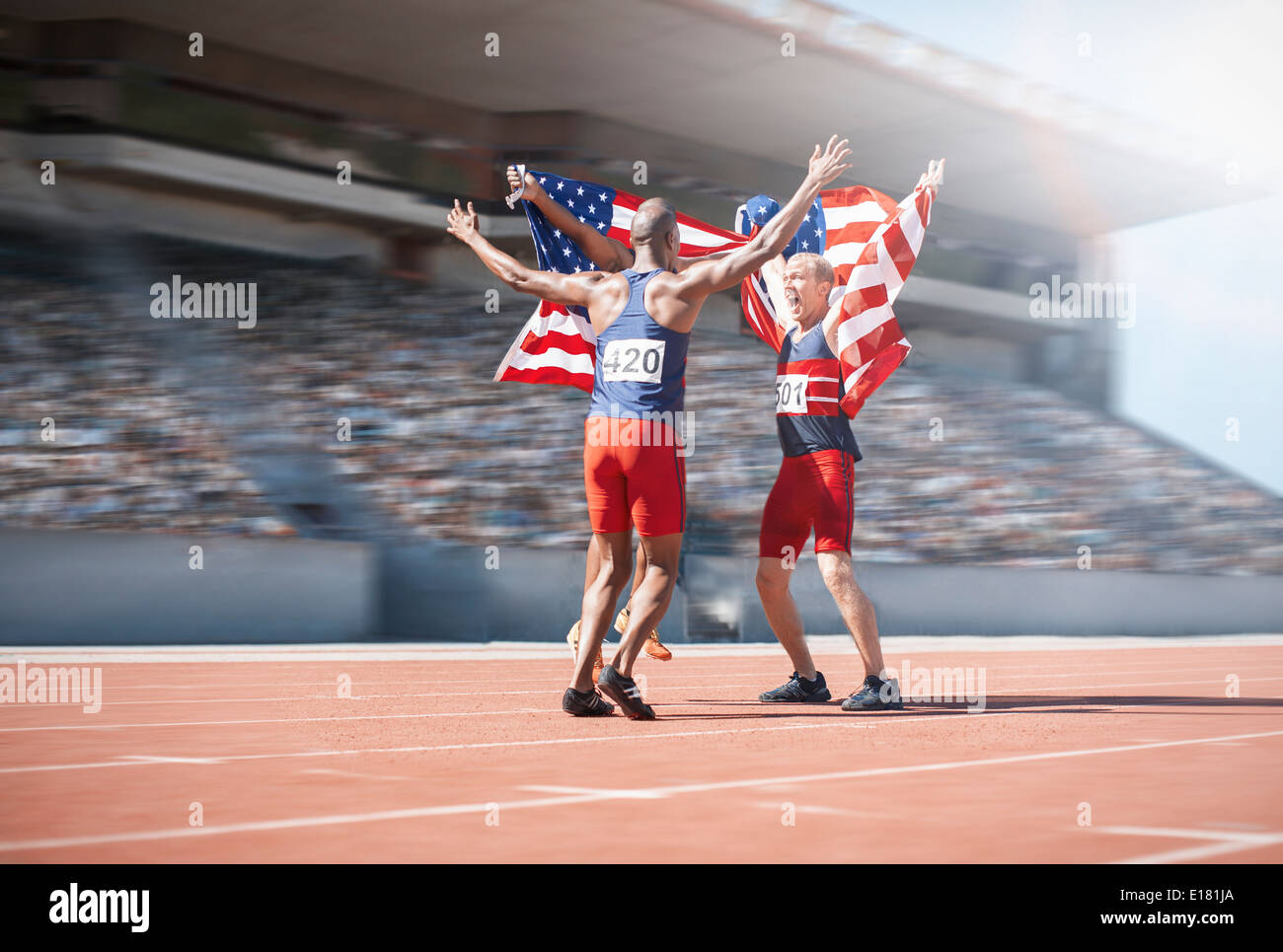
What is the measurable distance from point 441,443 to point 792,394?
12.2m

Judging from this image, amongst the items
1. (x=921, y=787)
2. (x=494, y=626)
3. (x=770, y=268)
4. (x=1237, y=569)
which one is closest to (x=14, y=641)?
(x=494, y=626)

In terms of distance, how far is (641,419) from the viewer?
702 cm

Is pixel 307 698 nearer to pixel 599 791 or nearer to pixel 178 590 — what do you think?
pixel 599 791

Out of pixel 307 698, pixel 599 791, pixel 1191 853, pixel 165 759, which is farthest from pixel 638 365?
pixel 1191 853

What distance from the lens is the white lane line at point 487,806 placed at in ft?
12.2

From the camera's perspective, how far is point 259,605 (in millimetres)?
16406

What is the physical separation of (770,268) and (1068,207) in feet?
83.0

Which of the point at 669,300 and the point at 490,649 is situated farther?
the point at 490,649

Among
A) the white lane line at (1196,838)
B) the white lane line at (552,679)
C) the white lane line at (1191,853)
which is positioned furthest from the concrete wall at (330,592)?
the white lane line at (1191,853)

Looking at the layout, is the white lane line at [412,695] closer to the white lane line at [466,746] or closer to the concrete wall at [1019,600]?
the white lane line at [466,746]

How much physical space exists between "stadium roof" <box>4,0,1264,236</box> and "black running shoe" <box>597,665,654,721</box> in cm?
1589

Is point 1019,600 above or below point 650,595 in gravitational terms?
below

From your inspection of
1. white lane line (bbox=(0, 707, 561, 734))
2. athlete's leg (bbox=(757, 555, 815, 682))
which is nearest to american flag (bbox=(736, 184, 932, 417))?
athlete's leg (bbox=(757, 555, 815, 682))
